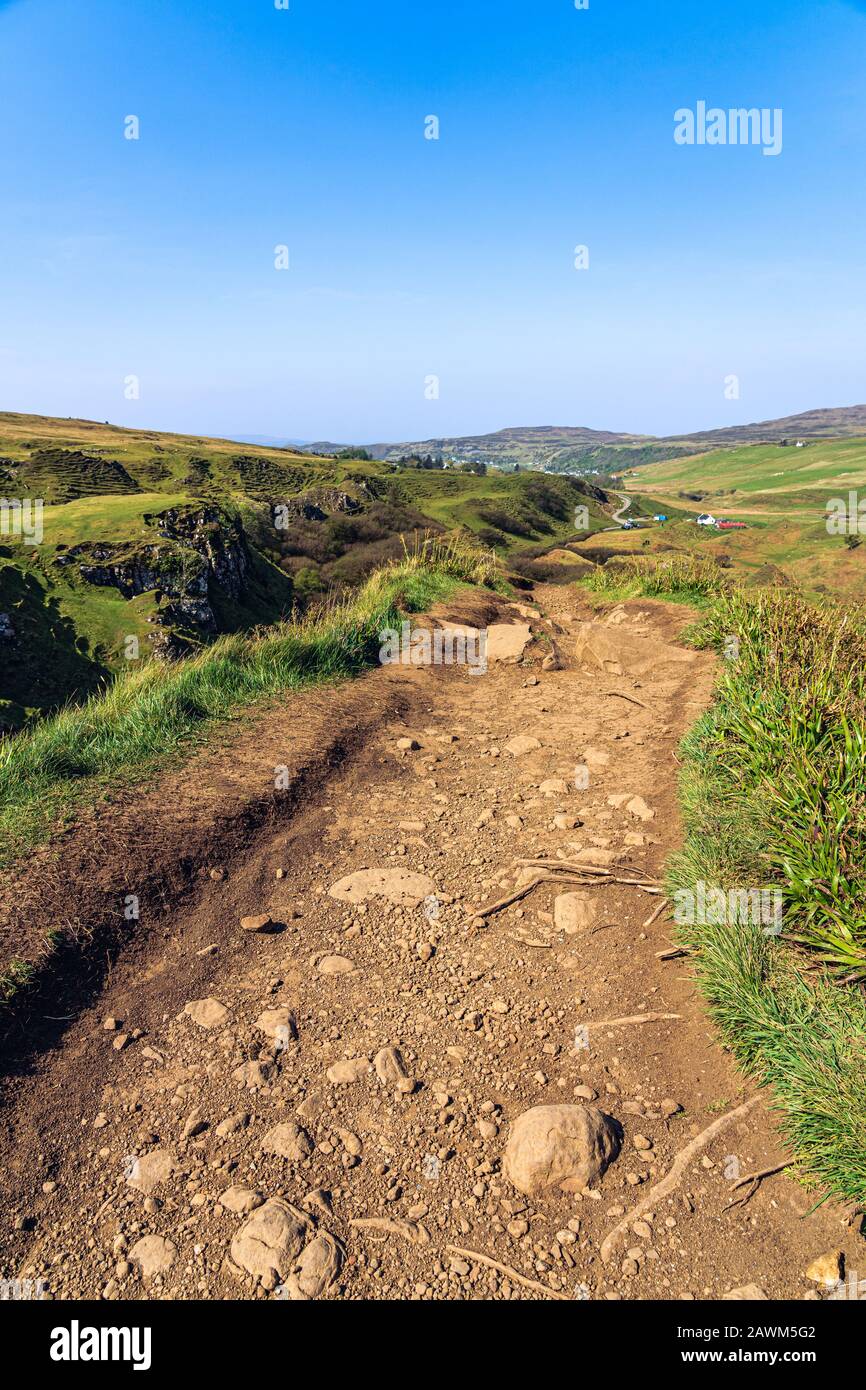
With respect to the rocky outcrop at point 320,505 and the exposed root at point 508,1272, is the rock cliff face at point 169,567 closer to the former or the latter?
the rocky outcrop at point 320,505

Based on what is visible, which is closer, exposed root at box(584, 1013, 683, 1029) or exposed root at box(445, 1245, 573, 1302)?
exposed root at box(445, 1245, 573, 1302)

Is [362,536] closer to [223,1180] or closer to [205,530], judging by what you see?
[205,530]

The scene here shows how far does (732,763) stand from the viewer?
505cm

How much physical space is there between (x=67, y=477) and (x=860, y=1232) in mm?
65219

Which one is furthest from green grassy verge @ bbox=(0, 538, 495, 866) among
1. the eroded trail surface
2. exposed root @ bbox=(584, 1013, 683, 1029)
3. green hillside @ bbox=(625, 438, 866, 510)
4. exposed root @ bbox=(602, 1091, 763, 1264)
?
green hillside @ bbox=(625, 438, 866, 510)

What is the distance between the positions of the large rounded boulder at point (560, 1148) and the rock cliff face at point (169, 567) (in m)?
31.3

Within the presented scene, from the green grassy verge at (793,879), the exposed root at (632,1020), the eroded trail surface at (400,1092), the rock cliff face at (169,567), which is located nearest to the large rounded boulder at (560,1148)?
the eroded trail surface at (400,1092)

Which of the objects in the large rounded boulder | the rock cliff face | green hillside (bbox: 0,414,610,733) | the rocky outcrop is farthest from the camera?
the rocky outcrop

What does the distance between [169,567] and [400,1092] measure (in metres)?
37.4

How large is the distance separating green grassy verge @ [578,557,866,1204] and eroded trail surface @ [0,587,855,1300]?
168 mm

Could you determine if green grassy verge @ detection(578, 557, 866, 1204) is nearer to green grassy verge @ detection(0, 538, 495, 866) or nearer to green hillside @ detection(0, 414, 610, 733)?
green grassy verge @ detection(0, 538, 495, 866)

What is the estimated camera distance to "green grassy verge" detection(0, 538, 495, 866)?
4.61 meters

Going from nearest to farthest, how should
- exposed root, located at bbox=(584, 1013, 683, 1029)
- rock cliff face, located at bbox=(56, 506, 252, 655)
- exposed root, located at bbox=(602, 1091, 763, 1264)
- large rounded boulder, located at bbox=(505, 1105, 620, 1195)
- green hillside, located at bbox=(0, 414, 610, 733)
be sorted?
exposed root, located at bbox=(602, 1091, 763, 1264), large rounded boulder, located at bbox=(505, 1105, 620, 1195), exposed root, located at bbox=(584, 1013, 683, 1029), green hillside, located at bbox=(0, 414, 610, 733), rock cliff face, located at bbox=(56, 506, 252, 655)

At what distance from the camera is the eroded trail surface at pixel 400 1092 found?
232 centimetres
